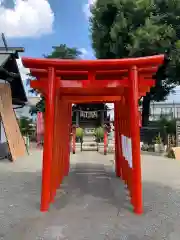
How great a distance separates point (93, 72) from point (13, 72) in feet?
33.0

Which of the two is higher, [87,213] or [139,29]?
[139,29]

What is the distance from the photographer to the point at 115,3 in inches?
771

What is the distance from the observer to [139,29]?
59.7 feet

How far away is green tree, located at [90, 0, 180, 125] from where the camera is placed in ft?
59.0

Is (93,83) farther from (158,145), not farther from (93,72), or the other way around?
(158,145)

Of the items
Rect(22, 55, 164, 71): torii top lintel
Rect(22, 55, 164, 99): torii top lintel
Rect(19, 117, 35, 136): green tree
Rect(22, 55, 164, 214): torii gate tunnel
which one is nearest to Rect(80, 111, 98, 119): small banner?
Rect(19, 117, 35, 136): green tree

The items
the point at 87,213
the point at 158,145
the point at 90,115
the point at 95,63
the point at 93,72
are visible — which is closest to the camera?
the point at 87,213

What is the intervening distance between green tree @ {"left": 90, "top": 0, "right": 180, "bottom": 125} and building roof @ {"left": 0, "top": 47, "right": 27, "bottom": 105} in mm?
6378

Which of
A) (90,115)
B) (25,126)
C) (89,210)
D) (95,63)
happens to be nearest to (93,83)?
(95,63)

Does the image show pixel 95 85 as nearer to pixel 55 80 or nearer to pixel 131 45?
pixel 55 80

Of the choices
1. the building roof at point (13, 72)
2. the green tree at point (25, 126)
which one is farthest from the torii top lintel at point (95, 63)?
the green tree at point (25, 126)

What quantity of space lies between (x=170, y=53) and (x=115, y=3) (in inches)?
177

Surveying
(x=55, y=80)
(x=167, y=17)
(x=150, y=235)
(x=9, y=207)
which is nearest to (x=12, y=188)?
(x=9, y=207)

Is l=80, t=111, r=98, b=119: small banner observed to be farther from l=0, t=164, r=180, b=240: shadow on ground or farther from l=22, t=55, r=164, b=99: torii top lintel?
l=22, t=55, r=164, b=99: torii top lintel
